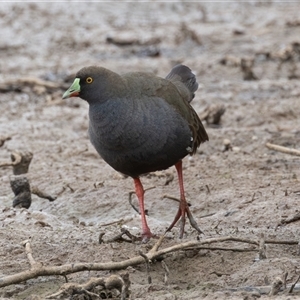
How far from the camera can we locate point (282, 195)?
7340 millimetres

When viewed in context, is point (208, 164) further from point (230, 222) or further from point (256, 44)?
point (256, 44)

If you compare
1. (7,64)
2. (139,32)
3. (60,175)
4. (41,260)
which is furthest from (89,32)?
(41,260)

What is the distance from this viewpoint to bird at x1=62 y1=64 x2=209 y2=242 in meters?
6.37

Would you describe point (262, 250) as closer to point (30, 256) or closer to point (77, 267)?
point (77, 267)

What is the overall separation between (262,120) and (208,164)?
2403 mm

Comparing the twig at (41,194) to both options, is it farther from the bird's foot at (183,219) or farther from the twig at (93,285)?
the twig at (93,285)

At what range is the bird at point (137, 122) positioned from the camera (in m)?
6.37

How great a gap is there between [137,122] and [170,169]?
2.36 m

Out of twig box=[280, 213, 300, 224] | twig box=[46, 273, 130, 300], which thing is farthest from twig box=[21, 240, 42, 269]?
twig box=[280, 213, 300, 224]

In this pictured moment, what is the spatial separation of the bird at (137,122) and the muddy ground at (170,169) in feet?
1.78

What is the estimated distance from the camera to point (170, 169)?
868 cm

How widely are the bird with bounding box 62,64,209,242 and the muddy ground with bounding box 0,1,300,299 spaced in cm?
54

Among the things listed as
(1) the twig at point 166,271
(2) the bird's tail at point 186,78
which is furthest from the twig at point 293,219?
(2) the bird's tail at point 186,78

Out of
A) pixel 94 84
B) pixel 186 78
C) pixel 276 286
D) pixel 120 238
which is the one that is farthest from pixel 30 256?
pixel 186 78
